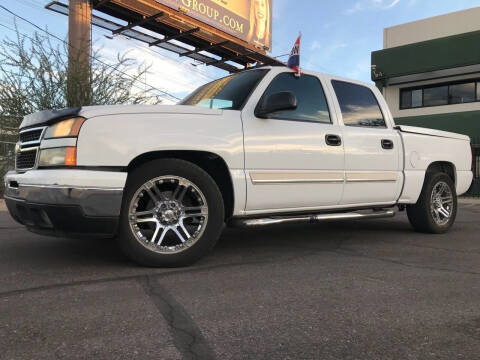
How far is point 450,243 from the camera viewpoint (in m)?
5.22

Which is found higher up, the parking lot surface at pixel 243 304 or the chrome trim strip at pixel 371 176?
the chrome trim strip at pixel 371 176

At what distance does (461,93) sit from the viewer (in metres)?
20.2

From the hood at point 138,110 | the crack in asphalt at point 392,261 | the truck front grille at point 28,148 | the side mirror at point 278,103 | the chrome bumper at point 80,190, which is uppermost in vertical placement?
the side mirror at point 278,103

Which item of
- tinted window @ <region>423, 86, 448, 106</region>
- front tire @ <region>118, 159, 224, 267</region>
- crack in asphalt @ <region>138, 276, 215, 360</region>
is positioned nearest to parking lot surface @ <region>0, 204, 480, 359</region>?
crack in asphalt @ <region>138, 276, 215, 360</region>

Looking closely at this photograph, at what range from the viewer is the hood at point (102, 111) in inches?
136

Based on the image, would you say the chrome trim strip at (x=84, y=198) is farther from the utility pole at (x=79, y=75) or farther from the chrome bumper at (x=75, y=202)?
the utility pole at (x=79, y=75)

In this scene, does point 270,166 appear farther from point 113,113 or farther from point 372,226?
point 372,226

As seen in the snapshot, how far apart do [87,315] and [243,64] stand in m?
24.0

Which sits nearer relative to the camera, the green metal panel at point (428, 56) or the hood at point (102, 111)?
the hood at point (102, 111)

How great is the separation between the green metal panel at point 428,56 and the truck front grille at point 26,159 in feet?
64.6

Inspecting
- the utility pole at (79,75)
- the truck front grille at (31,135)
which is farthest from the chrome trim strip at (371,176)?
the utility pole at (79,75)

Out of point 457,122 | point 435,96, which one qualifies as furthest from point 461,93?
point 457,122

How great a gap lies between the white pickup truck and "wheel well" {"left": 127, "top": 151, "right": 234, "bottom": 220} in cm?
1

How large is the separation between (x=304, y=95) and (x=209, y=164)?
1.38m
